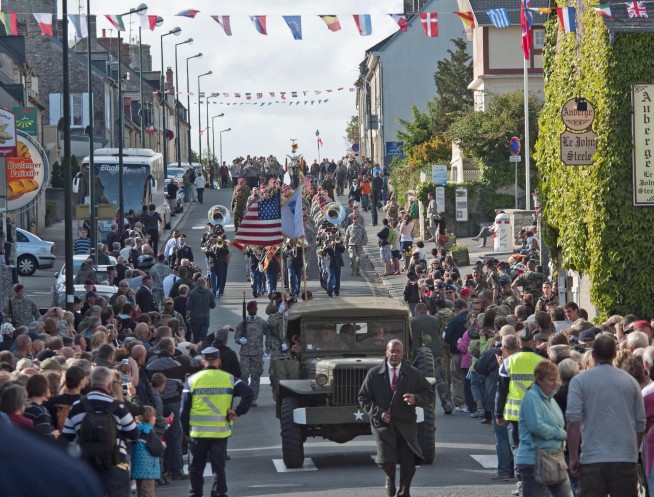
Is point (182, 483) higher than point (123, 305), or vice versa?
point (123, 305)

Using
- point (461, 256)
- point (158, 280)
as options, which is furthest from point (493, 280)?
point (461, 256)

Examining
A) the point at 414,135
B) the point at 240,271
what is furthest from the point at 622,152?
the point at 414,135

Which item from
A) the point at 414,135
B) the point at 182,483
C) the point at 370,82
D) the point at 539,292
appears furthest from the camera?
the point at 370,82

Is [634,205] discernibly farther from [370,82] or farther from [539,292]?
[370,82]

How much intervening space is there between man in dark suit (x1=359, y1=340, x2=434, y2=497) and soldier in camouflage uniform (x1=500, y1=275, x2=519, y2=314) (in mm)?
10184

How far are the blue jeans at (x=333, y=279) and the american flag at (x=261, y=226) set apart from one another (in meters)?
10.5

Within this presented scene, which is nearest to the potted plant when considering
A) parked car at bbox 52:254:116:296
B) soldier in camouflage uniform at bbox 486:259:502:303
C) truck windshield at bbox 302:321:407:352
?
parked car at bbox 52:254:116:296

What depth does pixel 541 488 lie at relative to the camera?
973 cm

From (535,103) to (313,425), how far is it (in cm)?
3728

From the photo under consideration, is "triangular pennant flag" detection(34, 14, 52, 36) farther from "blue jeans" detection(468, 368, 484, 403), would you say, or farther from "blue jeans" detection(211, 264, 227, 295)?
"blue jeans" detection(211, 264, 227, 295)

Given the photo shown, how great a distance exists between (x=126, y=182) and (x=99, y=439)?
44.3 m

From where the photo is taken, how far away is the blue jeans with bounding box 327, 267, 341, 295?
35594 mm

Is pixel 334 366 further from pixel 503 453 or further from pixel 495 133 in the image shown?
pixel 495 133

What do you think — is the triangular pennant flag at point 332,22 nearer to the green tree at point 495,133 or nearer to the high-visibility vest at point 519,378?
the high-visibility vest at point 519,378
